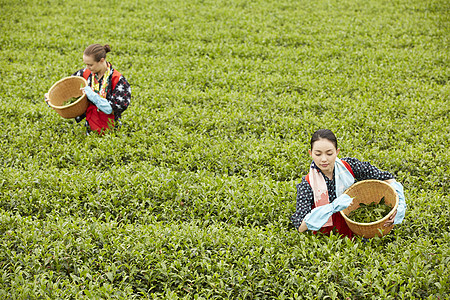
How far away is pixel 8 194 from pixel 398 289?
15.0 ft

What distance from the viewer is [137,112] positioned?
24.1ft

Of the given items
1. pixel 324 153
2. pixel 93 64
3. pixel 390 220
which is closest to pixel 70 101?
pixel 93 64

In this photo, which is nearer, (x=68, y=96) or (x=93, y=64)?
(x=93, y=64)

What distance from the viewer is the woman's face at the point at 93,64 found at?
5746 millimetres

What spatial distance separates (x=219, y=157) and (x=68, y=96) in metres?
2.76

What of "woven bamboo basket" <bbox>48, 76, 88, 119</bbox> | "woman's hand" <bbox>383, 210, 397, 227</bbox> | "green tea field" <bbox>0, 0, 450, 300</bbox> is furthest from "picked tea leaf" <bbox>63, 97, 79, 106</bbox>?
"woman's hand" <bbox>383, 210, 397, 227</bbox>

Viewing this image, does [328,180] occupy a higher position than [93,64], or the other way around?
[93,64]

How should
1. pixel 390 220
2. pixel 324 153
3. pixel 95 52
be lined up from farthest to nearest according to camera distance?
pixel 95 52
pixel 324 153
pixel 390 220

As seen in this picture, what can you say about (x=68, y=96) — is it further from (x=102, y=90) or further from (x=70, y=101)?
(x=102, y=90)

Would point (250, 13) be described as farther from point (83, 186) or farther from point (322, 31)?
point (83, 186)

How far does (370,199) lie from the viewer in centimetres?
398

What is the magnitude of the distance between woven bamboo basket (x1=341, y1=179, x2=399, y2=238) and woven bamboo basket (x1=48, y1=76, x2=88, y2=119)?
13.7ft

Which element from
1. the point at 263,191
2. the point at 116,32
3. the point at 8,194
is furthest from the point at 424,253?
the point at 116,32

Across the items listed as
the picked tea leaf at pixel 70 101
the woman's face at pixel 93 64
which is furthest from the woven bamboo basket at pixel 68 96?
the woman's face at pixel 93 64
